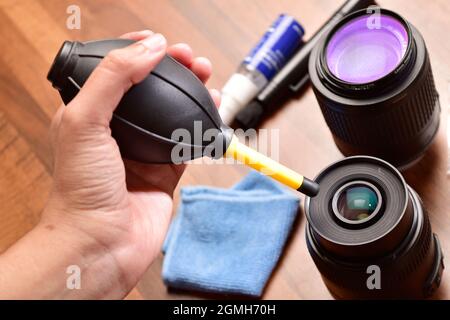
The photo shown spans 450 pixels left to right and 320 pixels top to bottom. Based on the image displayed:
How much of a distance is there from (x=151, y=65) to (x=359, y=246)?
20 centimetres

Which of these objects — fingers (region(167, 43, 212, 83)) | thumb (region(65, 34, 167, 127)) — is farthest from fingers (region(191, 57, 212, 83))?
thumb (region(65, 34, 167, 127))

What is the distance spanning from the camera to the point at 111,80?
52 centimetres

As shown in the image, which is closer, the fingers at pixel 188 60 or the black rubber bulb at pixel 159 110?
the black rubber bulb at pixel 159 110

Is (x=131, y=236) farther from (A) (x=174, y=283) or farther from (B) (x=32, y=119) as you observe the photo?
(B) (x=32, y=119)

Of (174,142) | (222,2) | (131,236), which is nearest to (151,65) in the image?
(174,142)

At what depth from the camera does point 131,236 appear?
641 millimetres

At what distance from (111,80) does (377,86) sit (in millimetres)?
213

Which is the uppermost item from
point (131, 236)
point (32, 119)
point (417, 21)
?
point (417, 21)

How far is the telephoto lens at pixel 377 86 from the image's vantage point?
58 centimetres

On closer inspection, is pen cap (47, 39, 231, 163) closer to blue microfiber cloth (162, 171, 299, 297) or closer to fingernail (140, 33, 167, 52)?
fingernail (140, 33, 167, 52)

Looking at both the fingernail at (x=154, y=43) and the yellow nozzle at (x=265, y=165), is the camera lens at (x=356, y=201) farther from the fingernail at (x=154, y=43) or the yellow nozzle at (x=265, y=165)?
the fingernail at (x=154, y=43)

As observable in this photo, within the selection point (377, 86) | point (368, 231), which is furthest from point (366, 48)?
point (368, 231)

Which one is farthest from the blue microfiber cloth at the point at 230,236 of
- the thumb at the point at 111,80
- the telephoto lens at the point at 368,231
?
the thumb at the point at 111,80

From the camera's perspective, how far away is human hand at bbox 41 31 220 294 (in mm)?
525
